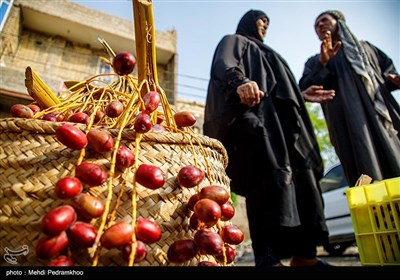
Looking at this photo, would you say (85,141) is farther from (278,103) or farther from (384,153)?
(384,153)

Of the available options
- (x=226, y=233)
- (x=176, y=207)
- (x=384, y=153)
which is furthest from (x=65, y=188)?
(x=384, y=153)

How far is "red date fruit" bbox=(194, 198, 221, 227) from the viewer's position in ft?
1.74

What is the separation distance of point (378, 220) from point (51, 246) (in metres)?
0.95

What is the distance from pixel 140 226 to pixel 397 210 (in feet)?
2.64

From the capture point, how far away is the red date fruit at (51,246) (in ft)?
1.43

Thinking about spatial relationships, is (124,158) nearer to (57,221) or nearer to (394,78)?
(57,221)

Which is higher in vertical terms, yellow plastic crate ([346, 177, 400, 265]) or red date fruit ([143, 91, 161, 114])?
red date fruit ([143, 91, 161, 114])

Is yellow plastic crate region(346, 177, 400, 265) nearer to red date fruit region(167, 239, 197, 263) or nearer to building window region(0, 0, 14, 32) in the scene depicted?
red date fruit region(167, 239, 197, 263)

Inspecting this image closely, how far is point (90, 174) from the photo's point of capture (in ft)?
1.65

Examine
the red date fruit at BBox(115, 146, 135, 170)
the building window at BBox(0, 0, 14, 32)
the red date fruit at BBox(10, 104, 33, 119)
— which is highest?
the building window at BBox(0, 0, 14, 32)

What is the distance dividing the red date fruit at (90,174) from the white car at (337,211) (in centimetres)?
453

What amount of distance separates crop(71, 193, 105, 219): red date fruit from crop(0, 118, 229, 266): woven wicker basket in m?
0.06

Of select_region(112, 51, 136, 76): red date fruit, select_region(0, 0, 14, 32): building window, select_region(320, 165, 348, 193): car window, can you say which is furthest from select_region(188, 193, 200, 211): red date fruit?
select_region(0, 0, 14, 32): building window

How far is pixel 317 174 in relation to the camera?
1.96m
